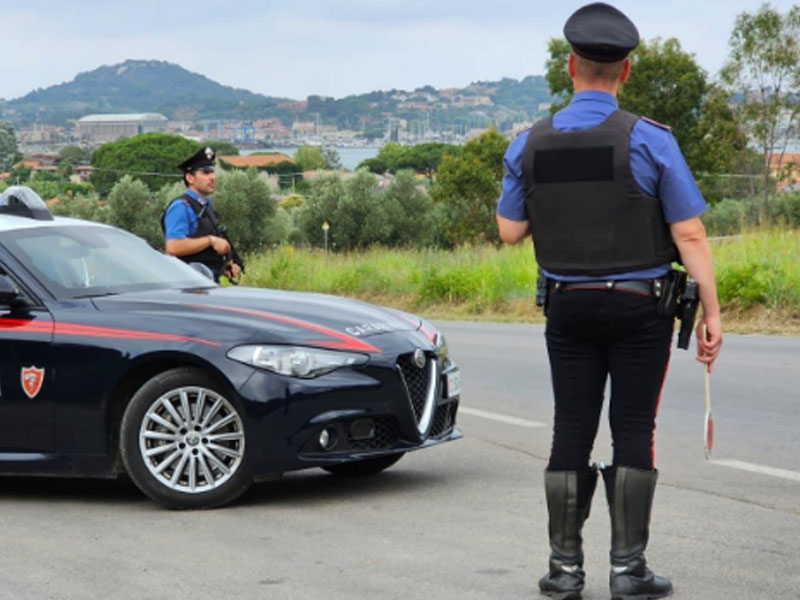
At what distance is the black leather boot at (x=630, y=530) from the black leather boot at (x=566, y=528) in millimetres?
125

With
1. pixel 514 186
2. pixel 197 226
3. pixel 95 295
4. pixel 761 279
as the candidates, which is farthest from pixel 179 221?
pixel 761 279

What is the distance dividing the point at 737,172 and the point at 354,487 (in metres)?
69.7

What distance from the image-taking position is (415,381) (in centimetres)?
748

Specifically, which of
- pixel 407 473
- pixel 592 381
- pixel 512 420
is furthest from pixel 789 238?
pixel 592 381

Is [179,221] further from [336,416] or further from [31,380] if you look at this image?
[336,416]

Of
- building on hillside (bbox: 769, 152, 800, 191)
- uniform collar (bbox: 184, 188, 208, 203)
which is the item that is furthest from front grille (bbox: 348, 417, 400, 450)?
building on hillside (bbox: 769, 152, 800, 191)

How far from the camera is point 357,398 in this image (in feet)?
23.6

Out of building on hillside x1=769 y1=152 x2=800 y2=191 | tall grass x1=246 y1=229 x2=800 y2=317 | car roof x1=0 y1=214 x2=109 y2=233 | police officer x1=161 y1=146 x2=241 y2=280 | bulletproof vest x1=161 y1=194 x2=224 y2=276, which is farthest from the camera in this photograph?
building on hillside x1=769 y1=152 x2=800 y2=191

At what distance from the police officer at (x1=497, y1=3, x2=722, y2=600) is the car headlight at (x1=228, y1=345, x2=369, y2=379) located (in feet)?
6.46

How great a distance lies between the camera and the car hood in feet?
23.8

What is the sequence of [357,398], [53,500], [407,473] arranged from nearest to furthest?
[357,398], [53,500], [407,473]

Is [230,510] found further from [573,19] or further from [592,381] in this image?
[573,19]

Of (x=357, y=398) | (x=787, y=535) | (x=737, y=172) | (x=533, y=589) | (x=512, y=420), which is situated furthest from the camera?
(x=737, y=172)

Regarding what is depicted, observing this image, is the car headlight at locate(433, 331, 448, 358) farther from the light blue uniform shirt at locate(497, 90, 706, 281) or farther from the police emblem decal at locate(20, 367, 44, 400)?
the light blue uniform shirt at locate(497, 90, 706, 281)
